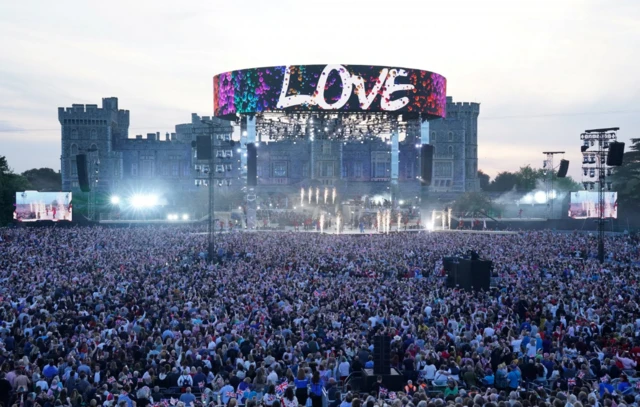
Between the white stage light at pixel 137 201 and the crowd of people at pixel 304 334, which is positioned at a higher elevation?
the white stage light at pixel 137 201

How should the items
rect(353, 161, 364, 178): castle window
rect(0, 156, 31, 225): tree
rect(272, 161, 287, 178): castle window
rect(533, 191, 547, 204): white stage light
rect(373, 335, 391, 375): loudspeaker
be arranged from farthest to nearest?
rect(533, 191, 547, 204): white stage light → rect(272, 161, 287, 178): castle window → rect(353, 161, 364, 178): castle window → rect(0, 156, 31, 225): tree → rect(373, 335, 391, 375): loudspeaker

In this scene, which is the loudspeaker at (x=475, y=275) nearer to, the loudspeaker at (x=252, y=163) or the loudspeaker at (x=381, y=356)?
the loudspeaker at (x=381, y=356)

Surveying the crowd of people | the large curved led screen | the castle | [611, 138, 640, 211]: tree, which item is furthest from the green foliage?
the crowd of people

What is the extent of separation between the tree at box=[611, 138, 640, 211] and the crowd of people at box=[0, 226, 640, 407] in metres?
40.5

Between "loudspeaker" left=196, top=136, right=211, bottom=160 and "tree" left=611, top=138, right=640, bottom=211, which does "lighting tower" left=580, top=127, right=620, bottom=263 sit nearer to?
"tree" left=611, top=138, right=640, bottom=211

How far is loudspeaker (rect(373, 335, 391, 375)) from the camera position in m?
11.6

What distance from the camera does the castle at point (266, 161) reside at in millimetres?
76938

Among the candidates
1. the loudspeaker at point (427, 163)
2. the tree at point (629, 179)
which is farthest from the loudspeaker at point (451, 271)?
the tree at point (629, 179)

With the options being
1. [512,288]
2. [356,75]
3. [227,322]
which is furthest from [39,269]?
[356,75]

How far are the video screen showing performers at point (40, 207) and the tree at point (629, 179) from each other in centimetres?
5372

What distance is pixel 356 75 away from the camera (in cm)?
4897

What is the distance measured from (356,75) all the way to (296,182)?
2830 centimetres

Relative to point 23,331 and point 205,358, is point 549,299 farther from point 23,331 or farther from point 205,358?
point 23,331

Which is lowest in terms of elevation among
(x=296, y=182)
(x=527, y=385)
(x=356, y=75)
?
(x=527, y=385)
